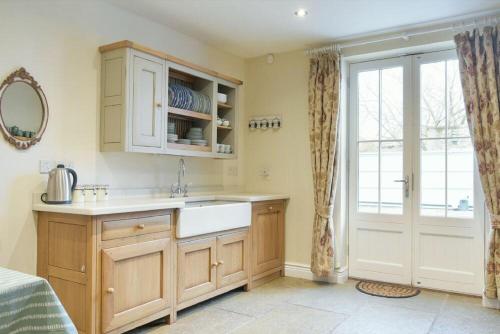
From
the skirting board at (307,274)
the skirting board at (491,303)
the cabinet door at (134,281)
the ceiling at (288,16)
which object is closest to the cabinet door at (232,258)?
the cabinet door at (134,281)

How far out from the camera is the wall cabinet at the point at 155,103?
2979 millimetres

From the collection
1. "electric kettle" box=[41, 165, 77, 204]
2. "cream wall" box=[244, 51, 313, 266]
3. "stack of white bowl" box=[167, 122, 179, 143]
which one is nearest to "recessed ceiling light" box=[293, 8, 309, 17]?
"cream wall" box=[244, 51, 313, 266]

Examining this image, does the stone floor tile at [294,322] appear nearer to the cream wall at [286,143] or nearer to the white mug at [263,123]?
the cream wall at [286,143]

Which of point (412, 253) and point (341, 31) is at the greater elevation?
point (341, 31)

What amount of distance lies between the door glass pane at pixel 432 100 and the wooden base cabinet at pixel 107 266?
2582 millimetres

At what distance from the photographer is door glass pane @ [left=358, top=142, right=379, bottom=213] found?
402 centimetres

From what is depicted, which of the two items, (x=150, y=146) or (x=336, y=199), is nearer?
(x=150, y=146)

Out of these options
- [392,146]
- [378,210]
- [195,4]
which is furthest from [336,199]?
[195,4]

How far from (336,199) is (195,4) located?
2.27 meters

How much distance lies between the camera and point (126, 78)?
9.70 ft

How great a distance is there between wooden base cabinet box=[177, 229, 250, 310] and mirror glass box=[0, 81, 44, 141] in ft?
4.20

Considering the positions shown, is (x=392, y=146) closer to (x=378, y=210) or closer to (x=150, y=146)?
(x=378, y=210)

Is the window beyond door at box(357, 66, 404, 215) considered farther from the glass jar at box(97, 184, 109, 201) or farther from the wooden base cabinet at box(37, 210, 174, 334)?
the glass jar at box(97, 184, 109, 201)

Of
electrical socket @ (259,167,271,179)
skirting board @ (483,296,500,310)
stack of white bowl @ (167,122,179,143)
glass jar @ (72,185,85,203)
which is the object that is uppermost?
stack of white bowl @ (167,122,179,143)
